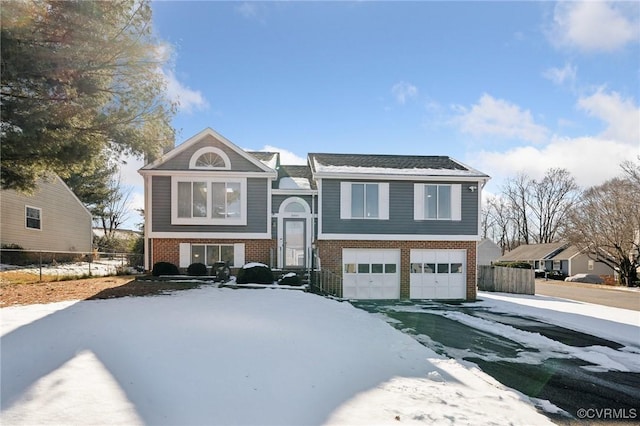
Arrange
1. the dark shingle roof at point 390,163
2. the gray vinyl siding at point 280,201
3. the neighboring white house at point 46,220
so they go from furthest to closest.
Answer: the neighboring white house at point 46,220
the dark shingle roof at point 390,163
the gray vinyl siding at point 280,201

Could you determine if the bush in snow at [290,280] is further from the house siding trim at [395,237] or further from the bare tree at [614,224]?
the bare tree at [614,224]

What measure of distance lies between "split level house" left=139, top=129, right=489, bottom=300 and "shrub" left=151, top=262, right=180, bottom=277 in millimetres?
647

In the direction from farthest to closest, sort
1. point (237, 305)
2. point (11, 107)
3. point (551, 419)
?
point (237, 305) < point (11, 107) < point (551, 419)

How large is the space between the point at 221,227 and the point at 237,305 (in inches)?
313

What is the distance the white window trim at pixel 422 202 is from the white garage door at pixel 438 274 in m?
1.65

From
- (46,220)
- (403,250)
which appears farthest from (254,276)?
(46,220)

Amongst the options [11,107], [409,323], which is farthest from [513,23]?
[11,107]

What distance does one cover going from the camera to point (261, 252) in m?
17.4

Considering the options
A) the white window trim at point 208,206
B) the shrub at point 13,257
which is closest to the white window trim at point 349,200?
the white window trim at point 208,206

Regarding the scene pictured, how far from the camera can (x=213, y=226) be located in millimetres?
17219

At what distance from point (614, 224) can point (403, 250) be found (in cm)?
2711

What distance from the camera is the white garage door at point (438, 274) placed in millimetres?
18219

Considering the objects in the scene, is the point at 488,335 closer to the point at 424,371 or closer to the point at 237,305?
the point at 424,371

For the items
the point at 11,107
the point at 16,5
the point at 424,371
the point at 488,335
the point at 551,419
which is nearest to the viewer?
the point at 551,419
